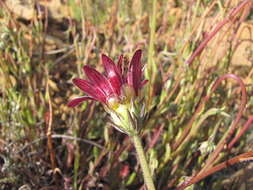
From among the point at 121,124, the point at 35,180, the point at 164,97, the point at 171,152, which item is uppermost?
the point at 121,124

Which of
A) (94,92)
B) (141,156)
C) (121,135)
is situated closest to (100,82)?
(94,92)

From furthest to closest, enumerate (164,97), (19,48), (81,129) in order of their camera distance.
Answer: (81,129) < (19,48) < (164,97)

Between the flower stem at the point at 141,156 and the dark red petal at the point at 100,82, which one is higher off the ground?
the dark red petal at the point at 100,82

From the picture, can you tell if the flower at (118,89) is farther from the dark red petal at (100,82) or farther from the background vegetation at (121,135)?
the background vegetation at (121,135)

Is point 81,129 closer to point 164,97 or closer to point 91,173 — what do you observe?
point 91,173

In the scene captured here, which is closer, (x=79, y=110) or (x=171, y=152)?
(x=171, y=152)

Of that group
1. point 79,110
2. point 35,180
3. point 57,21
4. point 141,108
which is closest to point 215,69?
point 79,110

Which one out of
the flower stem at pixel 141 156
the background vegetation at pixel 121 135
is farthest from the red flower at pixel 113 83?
the background vegetation at pixel 121 135

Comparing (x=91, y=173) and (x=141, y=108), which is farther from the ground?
(x=141, y=108)
